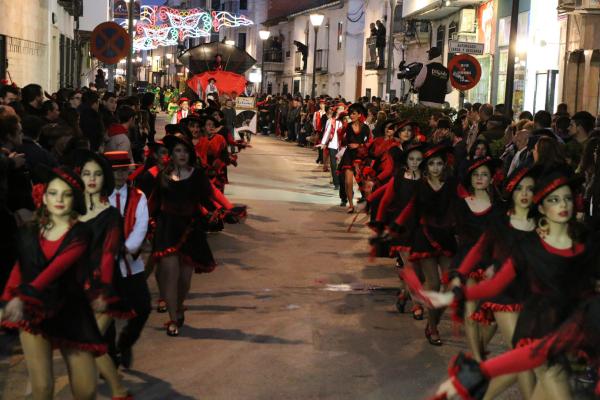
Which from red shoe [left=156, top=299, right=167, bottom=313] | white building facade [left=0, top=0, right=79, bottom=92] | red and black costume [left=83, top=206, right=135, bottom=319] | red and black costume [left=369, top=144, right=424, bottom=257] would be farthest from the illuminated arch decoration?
Result: red and black costume [left=83, top=206, right=135, bottom=319]

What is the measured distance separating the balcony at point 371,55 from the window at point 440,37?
9.34 m

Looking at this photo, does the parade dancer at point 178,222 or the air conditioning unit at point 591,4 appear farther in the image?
the air conditioning unit at point 591,4

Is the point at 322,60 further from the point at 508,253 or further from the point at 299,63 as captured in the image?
the point at 508,253

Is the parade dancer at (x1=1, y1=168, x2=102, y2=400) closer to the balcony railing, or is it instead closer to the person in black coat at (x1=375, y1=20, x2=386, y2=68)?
the person in black coat at (x1=375, y1=20, x2=386, y2=68)

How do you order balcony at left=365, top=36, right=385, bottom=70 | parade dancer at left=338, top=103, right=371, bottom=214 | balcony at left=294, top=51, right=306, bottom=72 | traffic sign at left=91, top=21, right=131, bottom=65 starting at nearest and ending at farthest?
traffic sign at left=91, top=21, right=131, bottom=65, parade dancer at left=338, top=103, right=371, bottom=214, balcony at left=365, top=36, right=385, bottom=70, balcony at left=294, top=51, right=306, bottom=72

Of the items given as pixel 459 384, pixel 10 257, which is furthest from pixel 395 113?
pixel 459 384

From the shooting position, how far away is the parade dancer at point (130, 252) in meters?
7.25

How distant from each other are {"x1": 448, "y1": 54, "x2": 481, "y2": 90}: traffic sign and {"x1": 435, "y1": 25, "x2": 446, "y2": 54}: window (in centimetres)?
1495

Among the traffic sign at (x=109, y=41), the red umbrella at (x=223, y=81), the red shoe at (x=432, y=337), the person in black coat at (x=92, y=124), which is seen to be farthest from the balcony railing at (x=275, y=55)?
the red shoe at (x=432, y=337)

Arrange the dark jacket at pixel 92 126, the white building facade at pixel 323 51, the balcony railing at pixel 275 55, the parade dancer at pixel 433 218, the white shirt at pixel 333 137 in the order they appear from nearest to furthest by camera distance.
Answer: the parade dancer at pixel 433 218, the dark jacket at pixel 92 126, the white shirt at pixel 333 137, the white building facade at pixel 323 51, the balcony railing at pixel 275 55

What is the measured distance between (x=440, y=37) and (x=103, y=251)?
102 feet

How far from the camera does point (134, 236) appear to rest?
23.9ft

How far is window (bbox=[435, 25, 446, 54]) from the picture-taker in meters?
35.5

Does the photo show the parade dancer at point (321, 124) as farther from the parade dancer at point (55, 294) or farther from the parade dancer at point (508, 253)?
the parade dancer at point (55, 294)
